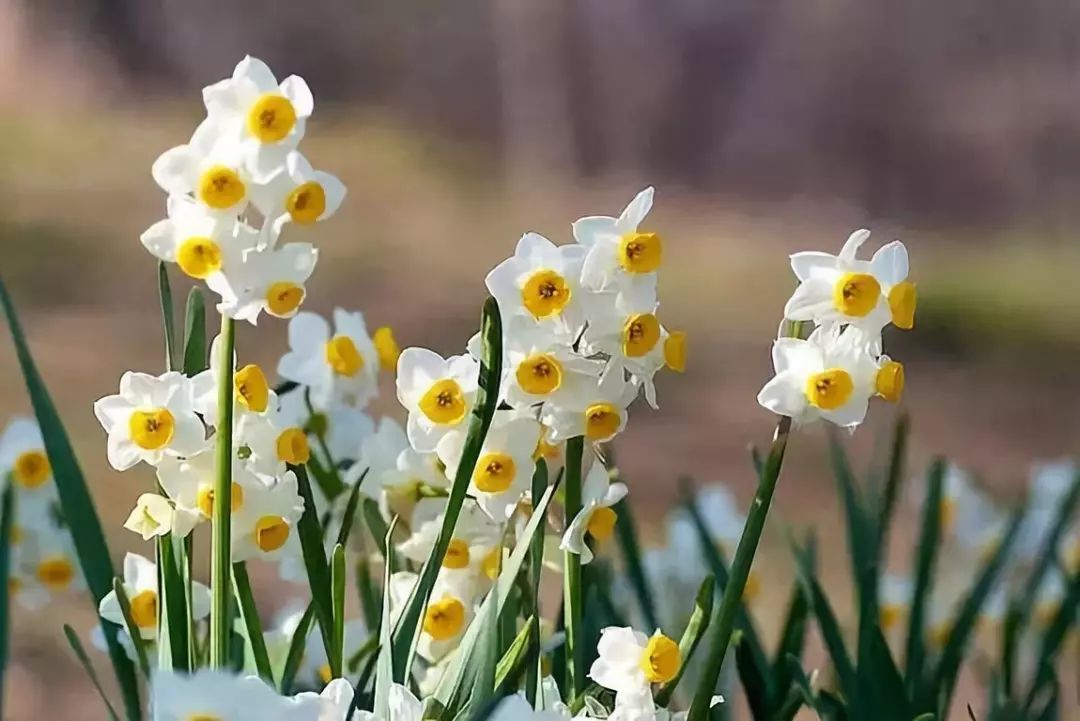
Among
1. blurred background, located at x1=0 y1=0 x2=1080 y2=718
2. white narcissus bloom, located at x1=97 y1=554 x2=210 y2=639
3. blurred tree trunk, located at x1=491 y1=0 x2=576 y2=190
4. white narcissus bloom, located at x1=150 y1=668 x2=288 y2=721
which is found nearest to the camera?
white narcissus bloom, located at x1=150 y1=668 x2=288 y2=721

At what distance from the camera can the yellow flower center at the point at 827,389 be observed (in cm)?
28

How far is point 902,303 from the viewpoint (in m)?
0.28

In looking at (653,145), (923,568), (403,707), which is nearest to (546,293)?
(403,707)

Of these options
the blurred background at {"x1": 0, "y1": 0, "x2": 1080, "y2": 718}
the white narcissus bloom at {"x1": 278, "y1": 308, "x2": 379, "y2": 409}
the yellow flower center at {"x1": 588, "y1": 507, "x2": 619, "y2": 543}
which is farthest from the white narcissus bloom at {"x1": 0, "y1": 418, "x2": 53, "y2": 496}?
the blurred background at {"x1": 0, "y1": 0, "x2": 1080, "y2": 718}

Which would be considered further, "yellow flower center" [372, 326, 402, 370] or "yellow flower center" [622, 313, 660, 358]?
"yellow flower center" [372, 326, 402, 370]

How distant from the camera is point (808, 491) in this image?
4.59 ft

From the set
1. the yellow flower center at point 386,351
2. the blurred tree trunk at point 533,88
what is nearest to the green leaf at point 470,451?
the yellow flower center at point 386,351

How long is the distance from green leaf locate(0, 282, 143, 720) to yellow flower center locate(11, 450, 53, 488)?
0.24 ft

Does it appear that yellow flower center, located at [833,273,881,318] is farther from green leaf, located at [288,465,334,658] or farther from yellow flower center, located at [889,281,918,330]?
green leaf, located at [288,465,334,658]

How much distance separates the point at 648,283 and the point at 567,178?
149 cm

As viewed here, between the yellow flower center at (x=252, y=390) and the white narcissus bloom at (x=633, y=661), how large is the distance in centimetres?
10

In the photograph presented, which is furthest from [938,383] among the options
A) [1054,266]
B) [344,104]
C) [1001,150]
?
[344,104]

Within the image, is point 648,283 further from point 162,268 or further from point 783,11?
point 783,11

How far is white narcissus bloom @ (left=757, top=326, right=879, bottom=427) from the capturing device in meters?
0.28
